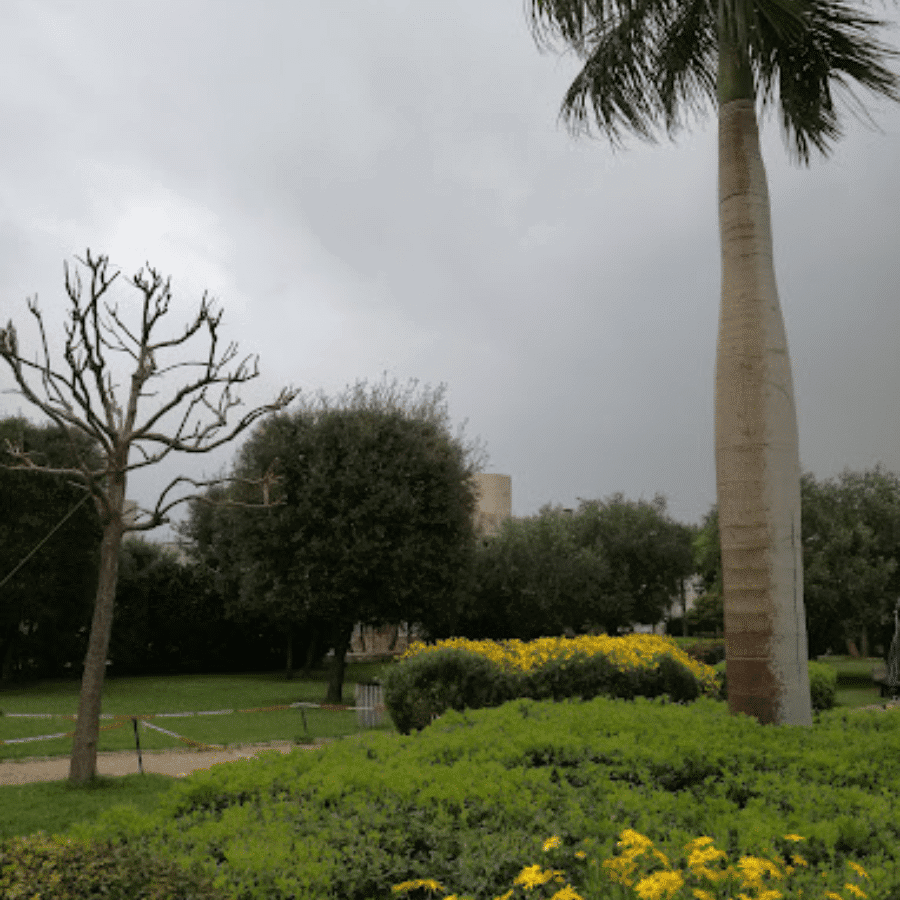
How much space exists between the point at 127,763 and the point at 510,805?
33.9 feet

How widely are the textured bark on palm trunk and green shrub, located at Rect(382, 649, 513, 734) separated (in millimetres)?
4645

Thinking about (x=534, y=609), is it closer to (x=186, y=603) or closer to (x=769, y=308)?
(x=186, y=603)

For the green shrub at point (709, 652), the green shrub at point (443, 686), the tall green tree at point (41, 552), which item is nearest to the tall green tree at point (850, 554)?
the green shrub at point (709, 652)

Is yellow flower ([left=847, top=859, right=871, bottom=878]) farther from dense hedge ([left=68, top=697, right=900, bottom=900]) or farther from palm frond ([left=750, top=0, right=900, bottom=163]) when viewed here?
palm frond ([left=750, top=0, right=900, bottom=163])

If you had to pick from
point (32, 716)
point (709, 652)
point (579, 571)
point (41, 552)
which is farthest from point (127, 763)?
point (579, 571)

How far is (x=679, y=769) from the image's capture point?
465cm

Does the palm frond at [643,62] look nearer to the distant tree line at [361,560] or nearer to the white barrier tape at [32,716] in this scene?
the distant tree line at [361,560]

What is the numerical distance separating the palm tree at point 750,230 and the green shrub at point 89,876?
14.3 feet

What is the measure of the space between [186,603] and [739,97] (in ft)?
96.1

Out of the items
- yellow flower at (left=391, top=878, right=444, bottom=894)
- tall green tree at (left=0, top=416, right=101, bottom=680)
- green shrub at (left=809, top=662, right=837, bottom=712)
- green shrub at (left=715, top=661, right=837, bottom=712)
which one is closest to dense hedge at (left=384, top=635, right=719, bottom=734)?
green shrub at (left=715, top=661, right=837, bottom=712)

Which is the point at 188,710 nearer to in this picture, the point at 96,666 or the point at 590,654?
the point at 96,666

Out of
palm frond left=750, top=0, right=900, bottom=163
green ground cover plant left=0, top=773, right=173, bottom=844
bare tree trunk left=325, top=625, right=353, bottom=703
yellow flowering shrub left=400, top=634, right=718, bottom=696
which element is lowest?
green ground cover plant left=0, top=773, right=173, bottom=844

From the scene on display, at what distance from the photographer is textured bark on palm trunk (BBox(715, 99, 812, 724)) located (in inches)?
238

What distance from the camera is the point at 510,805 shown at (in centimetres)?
388
